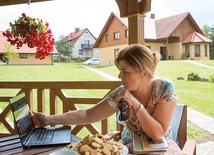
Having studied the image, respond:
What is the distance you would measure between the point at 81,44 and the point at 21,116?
2.34 meters

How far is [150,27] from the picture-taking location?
330cm

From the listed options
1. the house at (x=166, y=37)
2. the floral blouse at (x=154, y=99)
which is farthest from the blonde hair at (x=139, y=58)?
the house at (x=166, y=37)

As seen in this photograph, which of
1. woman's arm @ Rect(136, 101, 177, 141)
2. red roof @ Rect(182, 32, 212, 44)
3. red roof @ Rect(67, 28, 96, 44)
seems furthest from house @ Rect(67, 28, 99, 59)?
→ woman's arm @ Rect(136, 101, 177, 141)

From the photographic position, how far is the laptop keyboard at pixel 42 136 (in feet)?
3.61

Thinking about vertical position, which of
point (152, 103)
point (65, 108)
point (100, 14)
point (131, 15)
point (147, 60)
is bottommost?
point (65, 108)

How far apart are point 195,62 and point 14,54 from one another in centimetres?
257

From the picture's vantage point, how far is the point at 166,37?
10.8 feet

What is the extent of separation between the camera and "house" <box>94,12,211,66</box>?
3.02 metres

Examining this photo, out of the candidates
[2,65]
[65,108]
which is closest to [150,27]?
[65,108]

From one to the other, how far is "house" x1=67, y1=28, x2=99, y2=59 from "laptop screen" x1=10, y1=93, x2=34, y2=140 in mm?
2095

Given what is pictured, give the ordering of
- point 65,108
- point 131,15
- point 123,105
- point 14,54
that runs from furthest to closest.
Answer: point 14,54 → point 65,108 → point 131,15 → point 123,105

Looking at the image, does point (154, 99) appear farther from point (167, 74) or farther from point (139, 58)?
point (167, 74)

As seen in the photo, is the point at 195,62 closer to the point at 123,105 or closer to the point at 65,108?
the point at 65,108

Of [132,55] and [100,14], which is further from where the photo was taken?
[100,14]
